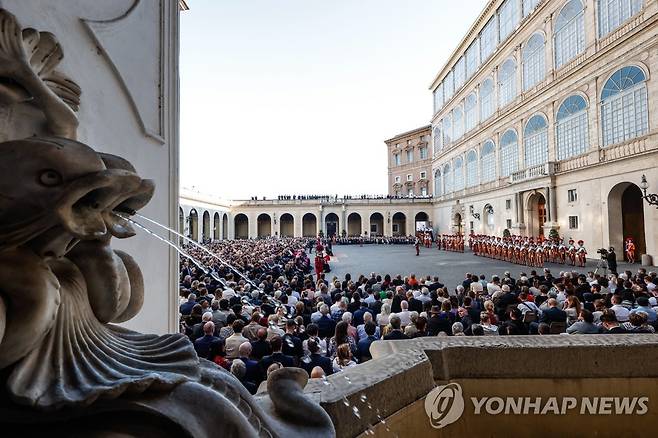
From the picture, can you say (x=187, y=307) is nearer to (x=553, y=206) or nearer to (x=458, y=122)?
(x=553, y=206)

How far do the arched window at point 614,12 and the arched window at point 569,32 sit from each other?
1.45 meters

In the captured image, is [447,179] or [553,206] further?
[447,179]

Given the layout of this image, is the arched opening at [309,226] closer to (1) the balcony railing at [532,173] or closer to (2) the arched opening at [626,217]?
(1) the balcony railing at [532,173]

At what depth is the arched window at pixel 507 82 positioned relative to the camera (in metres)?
29.3

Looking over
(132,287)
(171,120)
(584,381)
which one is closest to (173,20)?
(171,120)

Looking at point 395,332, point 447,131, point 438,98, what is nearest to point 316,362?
point 395,332

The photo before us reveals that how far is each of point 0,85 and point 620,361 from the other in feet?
11.9

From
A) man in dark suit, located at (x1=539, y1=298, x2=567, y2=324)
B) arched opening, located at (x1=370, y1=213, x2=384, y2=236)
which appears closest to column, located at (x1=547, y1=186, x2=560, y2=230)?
man in dark suit, located at (x1=539, y1=298, x2=567, y2=324)

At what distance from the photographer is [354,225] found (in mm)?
56594

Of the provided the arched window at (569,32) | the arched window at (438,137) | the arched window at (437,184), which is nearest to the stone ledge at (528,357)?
the arched window at (569,32)

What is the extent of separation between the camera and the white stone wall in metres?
2.63

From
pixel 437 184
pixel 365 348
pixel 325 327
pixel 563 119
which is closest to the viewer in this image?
pixel 365 348

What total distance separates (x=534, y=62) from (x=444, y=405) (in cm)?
2991

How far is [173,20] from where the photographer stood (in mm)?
3953
